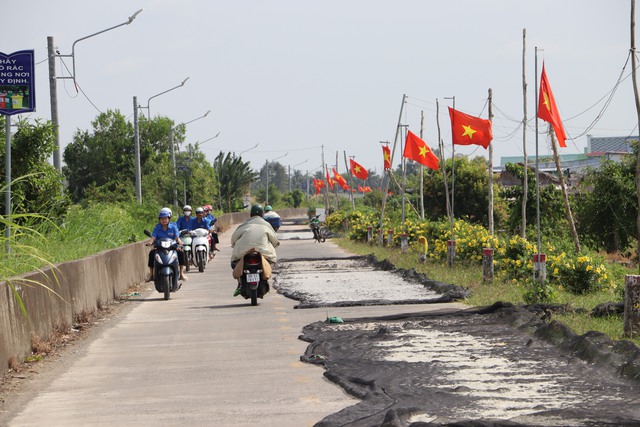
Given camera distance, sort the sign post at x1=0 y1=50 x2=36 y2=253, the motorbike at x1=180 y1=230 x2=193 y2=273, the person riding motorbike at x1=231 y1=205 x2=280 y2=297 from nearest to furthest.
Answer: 1. the sign post at x1=0 y1=50 x2=36 y2=253
2. the person riding motorbike at x1=231 y1=205 x2=280 y2=297
3. the motorbike at x1=180 y1=230 x2=193 y2=273

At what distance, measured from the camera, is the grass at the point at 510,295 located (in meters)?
12.4

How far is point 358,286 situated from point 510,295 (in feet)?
15.3

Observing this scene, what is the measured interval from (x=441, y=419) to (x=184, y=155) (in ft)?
220

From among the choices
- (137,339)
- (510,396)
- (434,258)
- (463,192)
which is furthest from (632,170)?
(510,396)

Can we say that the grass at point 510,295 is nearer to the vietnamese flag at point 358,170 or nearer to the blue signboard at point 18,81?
the blue signboard at point 18,81

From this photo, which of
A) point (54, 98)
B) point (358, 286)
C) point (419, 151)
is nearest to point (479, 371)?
point (358, 286)

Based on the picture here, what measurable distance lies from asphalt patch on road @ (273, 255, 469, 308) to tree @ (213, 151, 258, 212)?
211 ft

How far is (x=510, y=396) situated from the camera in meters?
8.23

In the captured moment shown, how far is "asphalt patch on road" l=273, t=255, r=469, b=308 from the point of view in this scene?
1742 cm

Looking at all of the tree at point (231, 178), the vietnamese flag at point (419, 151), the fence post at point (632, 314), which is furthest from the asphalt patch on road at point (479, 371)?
the tree at point (231, 178)

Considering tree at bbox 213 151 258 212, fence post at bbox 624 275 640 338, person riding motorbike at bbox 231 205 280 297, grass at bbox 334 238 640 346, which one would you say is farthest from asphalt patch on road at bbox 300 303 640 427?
tree at bbox 213 151 258 212

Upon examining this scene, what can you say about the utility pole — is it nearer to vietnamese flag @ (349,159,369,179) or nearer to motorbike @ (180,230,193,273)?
motorbike @ (180,230,193,273)

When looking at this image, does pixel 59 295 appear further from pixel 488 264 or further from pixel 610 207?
pixel 610 207

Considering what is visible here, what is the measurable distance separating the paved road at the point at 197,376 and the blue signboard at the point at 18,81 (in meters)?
3.38
